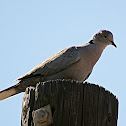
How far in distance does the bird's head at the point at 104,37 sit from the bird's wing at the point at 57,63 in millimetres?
935

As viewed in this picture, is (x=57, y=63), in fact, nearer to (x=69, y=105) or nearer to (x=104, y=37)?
(x=104, y=37)

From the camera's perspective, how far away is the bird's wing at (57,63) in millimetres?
5609

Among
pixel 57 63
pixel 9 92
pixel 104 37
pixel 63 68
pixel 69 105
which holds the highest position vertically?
pixel 104 37

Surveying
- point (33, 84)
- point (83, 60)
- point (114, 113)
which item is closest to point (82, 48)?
point (83, 60)

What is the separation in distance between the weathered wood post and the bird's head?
3552 mm

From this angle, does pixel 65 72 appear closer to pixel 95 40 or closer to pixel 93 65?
pixel 93 65

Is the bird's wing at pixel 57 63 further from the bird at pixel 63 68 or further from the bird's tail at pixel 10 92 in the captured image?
the bird's tail at pixel 10 92

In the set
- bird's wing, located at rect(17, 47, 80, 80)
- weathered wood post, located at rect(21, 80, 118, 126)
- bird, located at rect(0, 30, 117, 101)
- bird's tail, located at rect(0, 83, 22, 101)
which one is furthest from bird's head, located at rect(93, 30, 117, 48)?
weathered wood post, located at rect(21, 80, 118, 126)

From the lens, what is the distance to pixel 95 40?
266 inches

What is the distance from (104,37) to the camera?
22.5 feet

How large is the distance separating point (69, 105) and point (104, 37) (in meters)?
3.90

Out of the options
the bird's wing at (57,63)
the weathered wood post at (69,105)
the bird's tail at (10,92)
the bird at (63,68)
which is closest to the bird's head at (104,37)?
the bird at (63,68)

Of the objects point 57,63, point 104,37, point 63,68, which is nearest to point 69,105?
point 63,68

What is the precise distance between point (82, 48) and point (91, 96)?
299 cm
